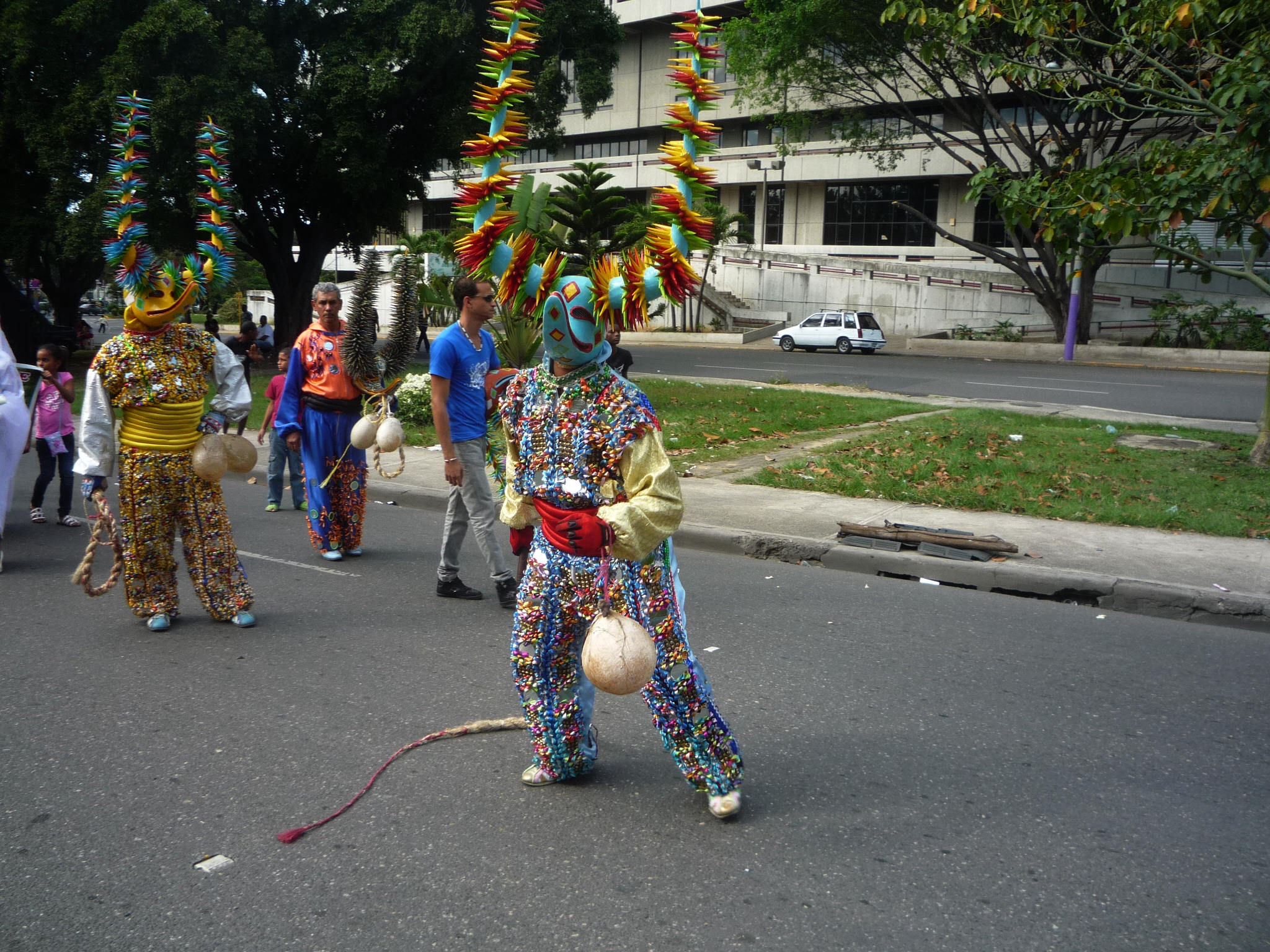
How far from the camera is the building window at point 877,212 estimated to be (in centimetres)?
4309

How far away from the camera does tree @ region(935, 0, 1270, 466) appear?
686 centimetres

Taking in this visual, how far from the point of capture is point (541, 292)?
3.53 metres

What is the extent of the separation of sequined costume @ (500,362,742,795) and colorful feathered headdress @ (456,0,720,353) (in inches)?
10.4

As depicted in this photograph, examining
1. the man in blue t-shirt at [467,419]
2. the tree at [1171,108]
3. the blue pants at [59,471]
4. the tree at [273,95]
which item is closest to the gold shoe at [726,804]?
the man in blue t-shirt at [467,419]

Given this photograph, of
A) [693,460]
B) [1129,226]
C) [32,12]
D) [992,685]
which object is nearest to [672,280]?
[992,685]

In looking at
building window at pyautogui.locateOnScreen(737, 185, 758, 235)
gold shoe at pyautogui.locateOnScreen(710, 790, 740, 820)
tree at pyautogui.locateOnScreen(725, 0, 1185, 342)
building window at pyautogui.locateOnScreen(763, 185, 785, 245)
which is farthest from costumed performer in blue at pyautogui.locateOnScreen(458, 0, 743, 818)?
building window at pyautogui.locateOnScreen(737, 185, 758, 235)

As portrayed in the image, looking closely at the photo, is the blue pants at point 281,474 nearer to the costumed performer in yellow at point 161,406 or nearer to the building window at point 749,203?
the costumed performer in yellow at point 161,406

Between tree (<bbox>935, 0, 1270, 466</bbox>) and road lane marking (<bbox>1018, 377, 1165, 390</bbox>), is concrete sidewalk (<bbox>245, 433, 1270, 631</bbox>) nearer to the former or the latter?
tree (<bbox>935, 0, 1270, 466</bbox>)

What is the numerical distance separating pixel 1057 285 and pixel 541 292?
31.3 meters

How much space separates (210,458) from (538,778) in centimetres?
286

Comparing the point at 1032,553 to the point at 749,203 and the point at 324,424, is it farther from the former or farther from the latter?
the point at 749,203

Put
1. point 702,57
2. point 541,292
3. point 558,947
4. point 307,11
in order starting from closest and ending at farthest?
point 558,947 → point 702,57 → point 541,292 → point 307,11

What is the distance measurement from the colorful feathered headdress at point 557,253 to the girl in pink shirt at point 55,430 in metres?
6.57

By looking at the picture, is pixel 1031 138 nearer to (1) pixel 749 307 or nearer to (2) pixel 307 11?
(1) pixel 749 307
